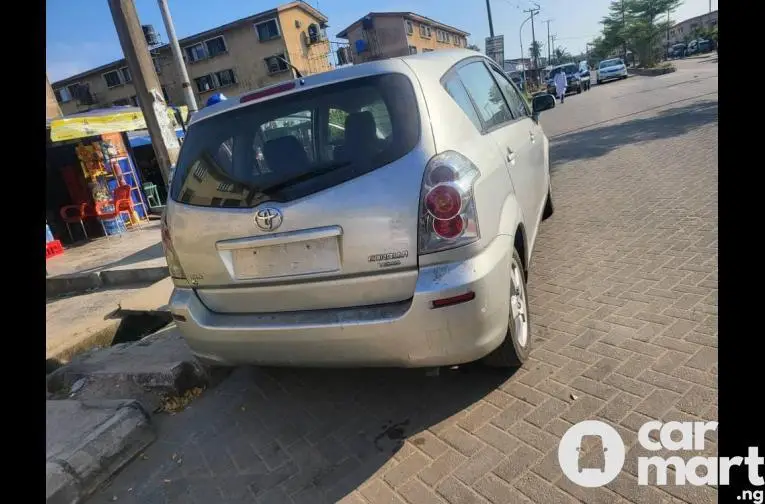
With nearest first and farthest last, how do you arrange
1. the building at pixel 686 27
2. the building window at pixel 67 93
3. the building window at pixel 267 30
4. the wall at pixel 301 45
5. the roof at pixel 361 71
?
the roof at pixel 361 71
the building window at pixel 267 30
the wall at pixel 301 45
the building window at pixel 67 93
the building at pixel 686 27

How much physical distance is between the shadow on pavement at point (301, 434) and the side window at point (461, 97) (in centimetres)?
150

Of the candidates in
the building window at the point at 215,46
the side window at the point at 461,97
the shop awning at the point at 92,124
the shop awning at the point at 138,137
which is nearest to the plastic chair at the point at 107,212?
the shop awning at the point at 92,124

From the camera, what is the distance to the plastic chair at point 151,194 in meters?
13.0

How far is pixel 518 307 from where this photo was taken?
298 centimetres

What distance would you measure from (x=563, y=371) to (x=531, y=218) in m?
1.22

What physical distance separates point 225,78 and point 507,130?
4412 cm

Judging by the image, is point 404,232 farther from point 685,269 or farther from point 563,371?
point 685,269

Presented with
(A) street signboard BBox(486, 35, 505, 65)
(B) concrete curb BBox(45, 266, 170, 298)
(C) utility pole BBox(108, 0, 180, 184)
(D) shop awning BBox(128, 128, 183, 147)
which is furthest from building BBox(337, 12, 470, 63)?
(B) concrete curb BBox(45, 266, 170, 298)

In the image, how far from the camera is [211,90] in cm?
4334

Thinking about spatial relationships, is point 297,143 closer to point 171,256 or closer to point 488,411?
point 171,256

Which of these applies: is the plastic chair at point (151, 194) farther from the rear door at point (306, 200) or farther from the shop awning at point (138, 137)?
the rear door at point (306, 200)

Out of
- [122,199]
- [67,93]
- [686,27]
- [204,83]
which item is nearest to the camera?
[122,199]

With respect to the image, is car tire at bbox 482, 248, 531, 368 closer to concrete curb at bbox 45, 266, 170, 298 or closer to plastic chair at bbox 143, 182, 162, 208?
concrete curb at bbox 45, 266, 170, 298
